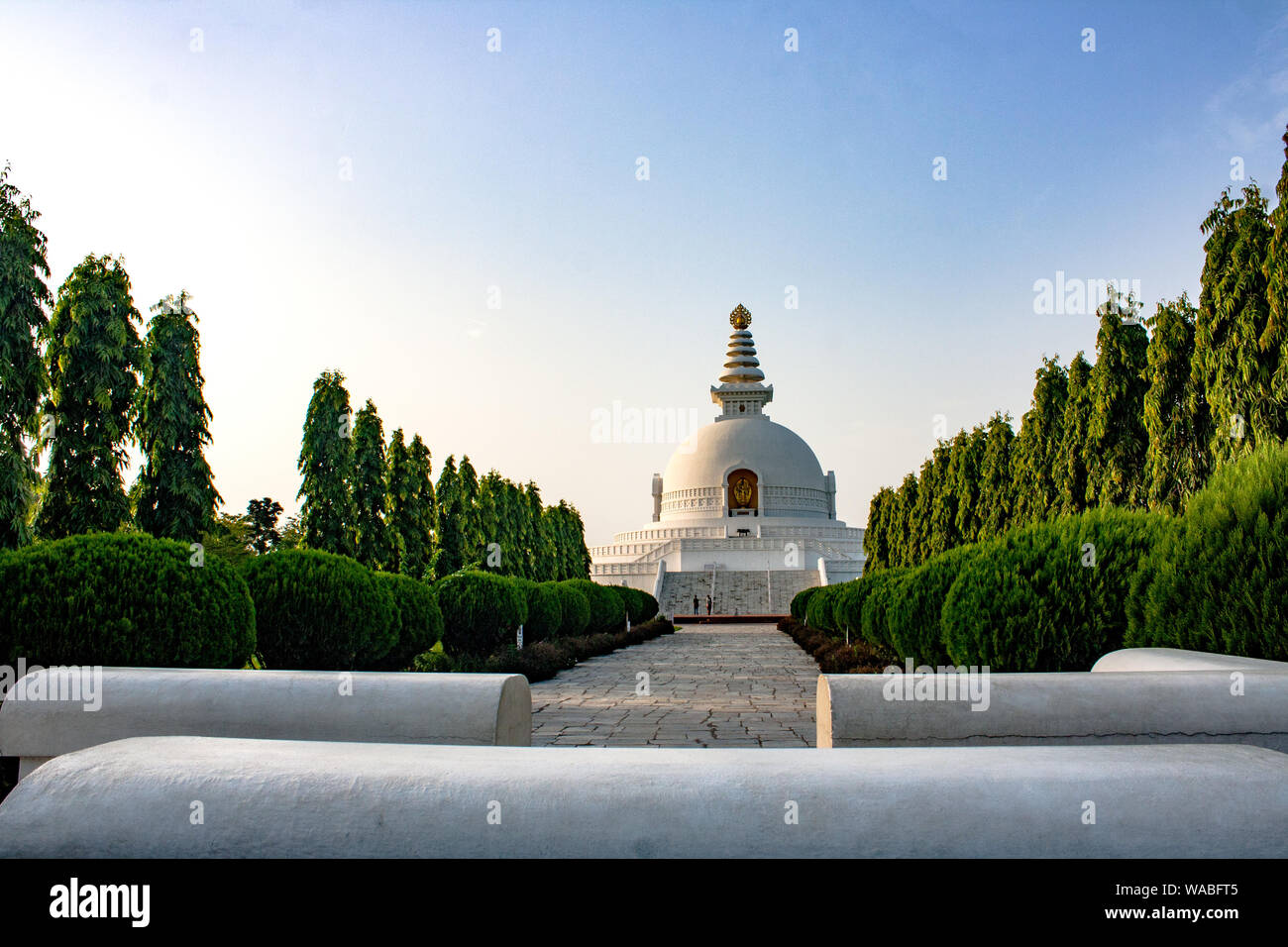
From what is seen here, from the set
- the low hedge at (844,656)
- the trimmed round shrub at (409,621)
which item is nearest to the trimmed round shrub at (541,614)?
the trimmed round shrub at (409,621)

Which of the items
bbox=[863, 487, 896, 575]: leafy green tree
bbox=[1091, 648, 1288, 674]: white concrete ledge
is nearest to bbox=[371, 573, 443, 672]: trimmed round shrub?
bbox=[1091, 648, 1288, 674]: white concrete ledge

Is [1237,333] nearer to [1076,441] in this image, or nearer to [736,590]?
[1076,441]

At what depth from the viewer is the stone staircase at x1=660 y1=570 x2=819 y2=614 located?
42.5 meters

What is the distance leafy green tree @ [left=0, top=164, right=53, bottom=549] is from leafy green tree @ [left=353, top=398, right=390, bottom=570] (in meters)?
8.94

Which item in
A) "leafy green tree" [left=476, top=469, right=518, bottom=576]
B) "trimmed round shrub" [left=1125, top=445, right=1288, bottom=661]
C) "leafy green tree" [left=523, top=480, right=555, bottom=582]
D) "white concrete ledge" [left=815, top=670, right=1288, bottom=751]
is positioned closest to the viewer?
"white concrete ledge" [left=815, top=670, right=1288, bottom=751]

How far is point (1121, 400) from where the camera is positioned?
70.6 ft

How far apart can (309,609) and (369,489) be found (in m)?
16.8

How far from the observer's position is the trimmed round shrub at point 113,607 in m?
6.29

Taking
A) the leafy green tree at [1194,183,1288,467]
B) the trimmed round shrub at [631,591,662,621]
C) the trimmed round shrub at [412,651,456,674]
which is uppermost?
the leafy green tree at [1194,183,1288,467]

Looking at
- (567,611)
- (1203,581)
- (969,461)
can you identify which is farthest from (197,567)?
(969,461)

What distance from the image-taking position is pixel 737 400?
7338 centimetres

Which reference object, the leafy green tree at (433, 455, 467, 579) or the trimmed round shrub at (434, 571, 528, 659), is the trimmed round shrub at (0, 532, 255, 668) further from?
the leafy green tree at (433, 455, 467, 579)

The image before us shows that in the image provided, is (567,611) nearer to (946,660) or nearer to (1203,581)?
(946,660)

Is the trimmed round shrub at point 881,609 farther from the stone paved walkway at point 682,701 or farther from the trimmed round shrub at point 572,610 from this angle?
the trimmed round shrub at point 572,610
